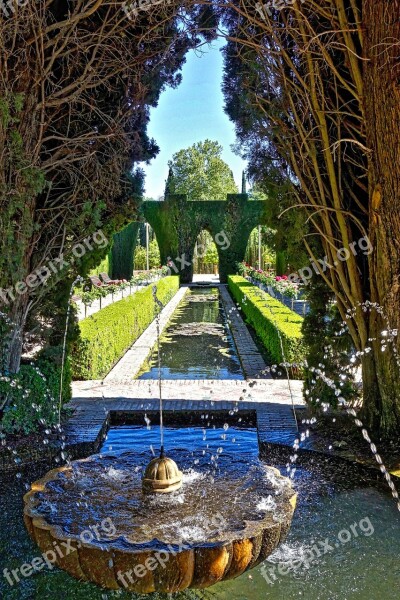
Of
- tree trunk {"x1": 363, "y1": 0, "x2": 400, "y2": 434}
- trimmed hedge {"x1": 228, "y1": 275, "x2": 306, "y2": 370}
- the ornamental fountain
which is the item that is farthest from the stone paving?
the ornamental fountain

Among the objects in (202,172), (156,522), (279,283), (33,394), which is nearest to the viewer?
(156,522)

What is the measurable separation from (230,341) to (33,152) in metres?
6.48

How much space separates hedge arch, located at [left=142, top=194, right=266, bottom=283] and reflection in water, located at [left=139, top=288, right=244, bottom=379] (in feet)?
38.3

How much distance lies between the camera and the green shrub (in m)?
4.72

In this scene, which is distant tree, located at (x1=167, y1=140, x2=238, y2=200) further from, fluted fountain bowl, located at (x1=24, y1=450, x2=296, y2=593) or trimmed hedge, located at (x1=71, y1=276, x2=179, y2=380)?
fluted fountain bowl, located at (x1=24, y1=450, x2=296, y2=593)

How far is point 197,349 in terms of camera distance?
9.77 metres

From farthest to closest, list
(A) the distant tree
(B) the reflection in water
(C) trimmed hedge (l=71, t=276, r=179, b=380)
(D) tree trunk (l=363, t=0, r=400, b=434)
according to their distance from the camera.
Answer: (A) the distant tree < (B) the reflection in water < (C) trimmed hedge (l=71, t=276, r=179, b=380) < (D) tree trunk (l=363, t=0, r=400, b=434)

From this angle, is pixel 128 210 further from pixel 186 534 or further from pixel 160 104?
pixel 186 534

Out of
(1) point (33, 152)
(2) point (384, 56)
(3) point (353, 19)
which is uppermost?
(3) point (353, 19)

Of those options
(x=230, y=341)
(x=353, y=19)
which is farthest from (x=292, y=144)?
(x=230, y=341)

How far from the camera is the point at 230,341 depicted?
1073 centimetres

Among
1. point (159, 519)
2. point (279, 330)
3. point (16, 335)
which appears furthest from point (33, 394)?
point (279, 330)

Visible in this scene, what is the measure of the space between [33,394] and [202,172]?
123 feet

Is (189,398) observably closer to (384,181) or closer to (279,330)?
(279,330)
